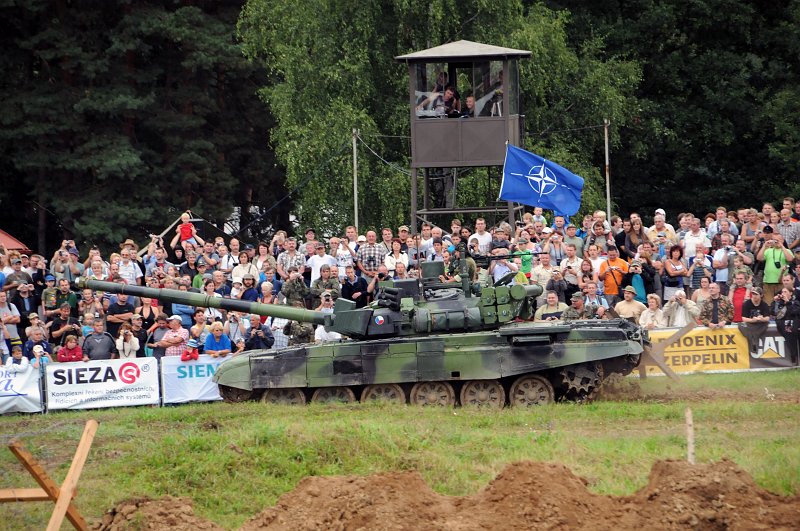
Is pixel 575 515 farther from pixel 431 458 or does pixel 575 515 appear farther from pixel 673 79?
pixel 673 79

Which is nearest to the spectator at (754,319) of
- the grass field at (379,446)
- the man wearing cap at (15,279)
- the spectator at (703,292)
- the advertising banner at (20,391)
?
the spectator at (703,292)

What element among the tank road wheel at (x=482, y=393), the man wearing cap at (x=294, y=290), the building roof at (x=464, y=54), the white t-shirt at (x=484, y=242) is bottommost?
the tank road wheel at (x=482, y=393)

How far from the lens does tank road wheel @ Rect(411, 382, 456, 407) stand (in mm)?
21547

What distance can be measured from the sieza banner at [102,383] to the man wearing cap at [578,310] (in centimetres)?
730

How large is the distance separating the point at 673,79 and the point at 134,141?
55.5 feet

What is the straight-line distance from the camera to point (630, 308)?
23969mm

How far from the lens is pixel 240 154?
4153cm

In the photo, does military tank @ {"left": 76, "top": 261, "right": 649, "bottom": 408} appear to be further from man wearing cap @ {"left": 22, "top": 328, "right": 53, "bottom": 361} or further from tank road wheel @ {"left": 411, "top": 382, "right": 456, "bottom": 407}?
man wearing cap @ {"left": 22, "top": 328, "right": 53, "bottom": 361}

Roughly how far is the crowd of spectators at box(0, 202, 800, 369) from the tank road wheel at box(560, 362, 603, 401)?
6.89 feet

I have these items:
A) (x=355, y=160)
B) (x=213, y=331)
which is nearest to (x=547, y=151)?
(x=355, y=160)

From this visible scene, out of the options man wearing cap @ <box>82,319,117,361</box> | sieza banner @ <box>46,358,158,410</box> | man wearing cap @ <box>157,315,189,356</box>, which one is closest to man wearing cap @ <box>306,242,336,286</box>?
man wearing cap @ <box>157,315,189,356</box>

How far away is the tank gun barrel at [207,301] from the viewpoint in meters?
22.0

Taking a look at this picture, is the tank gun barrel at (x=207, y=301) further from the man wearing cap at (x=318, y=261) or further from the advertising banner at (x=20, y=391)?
the man wearing cap at (x=318, y=261)

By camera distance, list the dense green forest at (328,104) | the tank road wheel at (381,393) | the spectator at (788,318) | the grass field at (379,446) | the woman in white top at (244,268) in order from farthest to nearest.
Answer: the dense green forest at (328,104) < the woman in white top at (244,268) < the spectator at (788,318) < the tank road wheel at (381,393) < the grass field at (379,446)
